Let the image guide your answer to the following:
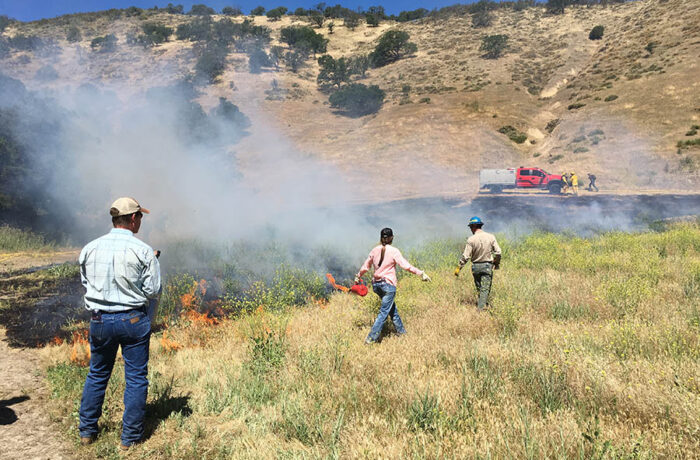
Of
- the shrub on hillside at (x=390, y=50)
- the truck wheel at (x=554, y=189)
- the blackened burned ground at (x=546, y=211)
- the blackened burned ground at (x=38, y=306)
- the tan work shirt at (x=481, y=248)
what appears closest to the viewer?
the tan work shirt at (x=481, y=248)

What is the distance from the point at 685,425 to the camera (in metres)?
2.79

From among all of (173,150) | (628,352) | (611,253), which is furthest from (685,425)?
(173,150)

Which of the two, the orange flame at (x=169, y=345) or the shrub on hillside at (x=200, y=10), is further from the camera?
the shrub on hillside at (x=200, y=10)

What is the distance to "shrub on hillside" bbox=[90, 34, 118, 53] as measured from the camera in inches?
2426

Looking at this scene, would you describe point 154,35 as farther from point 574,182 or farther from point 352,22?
point 574,182

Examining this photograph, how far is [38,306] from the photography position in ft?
26.8

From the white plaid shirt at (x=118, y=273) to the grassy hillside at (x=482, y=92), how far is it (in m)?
25.2

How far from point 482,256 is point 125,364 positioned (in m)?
5.05

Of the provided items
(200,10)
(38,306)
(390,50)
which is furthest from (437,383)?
(200,10)

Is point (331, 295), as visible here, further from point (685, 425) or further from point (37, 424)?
point (685, 425)

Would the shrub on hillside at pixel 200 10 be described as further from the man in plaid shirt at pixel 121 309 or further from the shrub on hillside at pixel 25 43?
the man in plaid shirt at pixel 121 309

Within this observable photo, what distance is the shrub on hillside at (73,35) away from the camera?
65.2 metres

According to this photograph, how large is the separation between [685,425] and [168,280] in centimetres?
969

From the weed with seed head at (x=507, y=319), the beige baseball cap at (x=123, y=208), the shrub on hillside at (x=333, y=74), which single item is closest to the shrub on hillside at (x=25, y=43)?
the shrub on hillside at (x=333, y=74)
